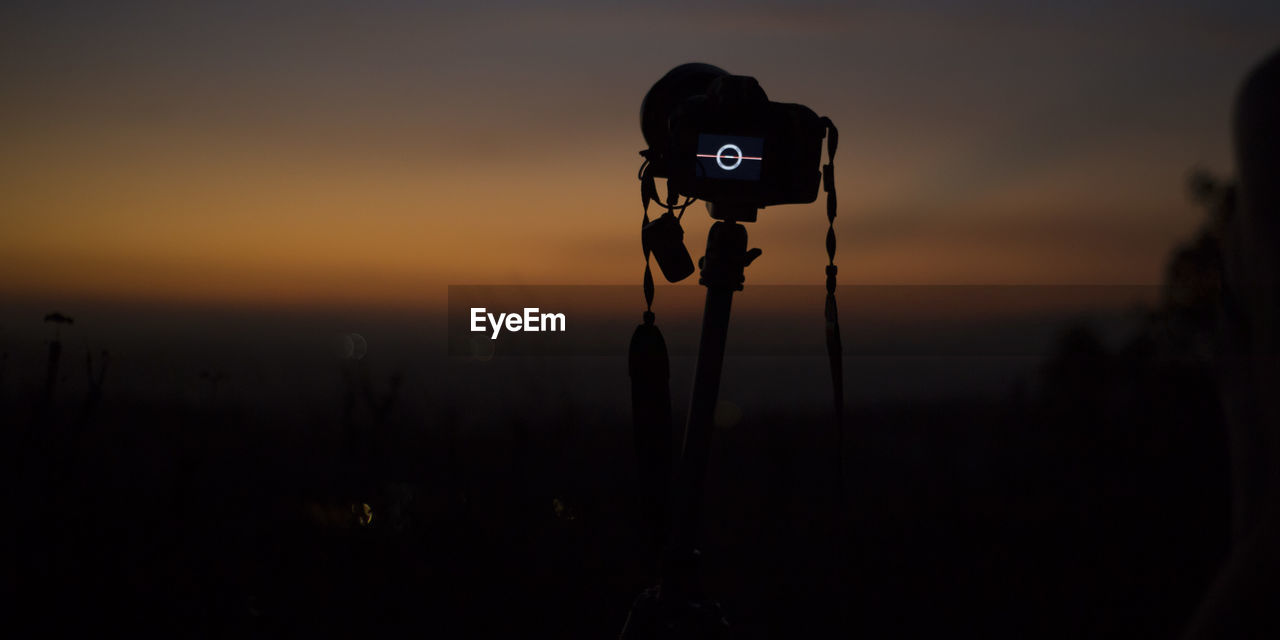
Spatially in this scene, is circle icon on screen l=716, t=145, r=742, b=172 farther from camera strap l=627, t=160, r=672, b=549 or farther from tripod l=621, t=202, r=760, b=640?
camera strap l=627, t=160, r=672, b=549

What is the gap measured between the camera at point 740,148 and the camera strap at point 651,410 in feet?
0.90

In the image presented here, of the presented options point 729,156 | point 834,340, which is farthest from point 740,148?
point 834,340

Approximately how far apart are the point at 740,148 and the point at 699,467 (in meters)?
0.78

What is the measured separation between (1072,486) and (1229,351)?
444 centimetres

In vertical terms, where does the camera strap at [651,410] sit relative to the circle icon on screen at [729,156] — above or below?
below

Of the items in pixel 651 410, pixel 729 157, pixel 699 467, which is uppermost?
pixel 729 157

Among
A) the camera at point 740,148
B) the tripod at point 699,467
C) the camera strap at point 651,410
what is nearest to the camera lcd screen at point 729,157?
the camera at point 740,148

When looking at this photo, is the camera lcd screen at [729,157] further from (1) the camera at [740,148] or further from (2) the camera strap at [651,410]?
(2) the camera strap at [651,410]

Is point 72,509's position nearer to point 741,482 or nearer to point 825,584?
point 825,584

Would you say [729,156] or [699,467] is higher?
[729,156]

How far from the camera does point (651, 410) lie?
1749 mm

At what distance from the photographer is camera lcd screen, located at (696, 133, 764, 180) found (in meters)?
1.80

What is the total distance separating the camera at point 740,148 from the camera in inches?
70.2

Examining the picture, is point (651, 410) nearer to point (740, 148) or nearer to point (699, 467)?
point (699, 467)
